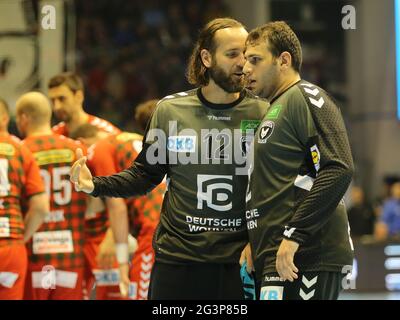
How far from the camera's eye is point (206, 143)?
4523mm

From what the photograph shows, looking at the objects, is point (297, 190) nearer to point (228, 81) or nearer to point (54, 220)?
point (228, 81)

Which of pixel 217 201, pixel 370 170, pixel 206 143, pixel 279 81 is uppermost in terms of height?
pixel 279 81

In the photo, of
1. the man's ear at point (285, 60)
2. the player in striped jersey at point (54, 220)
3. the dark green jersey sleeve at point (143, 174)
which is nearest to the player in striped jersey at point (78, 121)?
the player in striped jersey at point (54, 220)

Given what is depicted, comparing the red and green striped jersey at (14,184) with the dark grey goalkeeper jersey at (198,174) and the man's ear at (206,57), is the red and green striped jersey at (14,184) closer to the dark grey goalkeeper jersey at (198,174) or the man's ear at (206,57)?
the dark grey goalkeeper jersey at (198,174)

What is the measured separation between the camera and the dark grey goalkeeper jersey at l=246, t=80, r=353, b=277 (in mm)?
3830

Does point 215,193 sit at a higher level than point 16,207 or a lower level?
higher

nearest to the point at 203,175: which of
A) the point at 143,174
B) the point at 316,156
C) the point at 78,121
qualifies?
the point at 143,174

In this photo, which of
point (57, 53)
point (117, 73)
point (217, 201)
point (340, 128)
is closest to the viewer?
point (340, 128)

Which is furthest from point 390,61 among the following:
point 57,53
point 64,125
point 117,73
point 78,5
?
point 64,125

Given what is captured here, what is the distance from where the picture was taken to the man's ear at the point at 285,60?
414 cm

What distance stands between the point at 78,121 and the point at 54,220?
0.94 meters

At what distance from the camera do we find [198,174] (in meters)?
4.48
